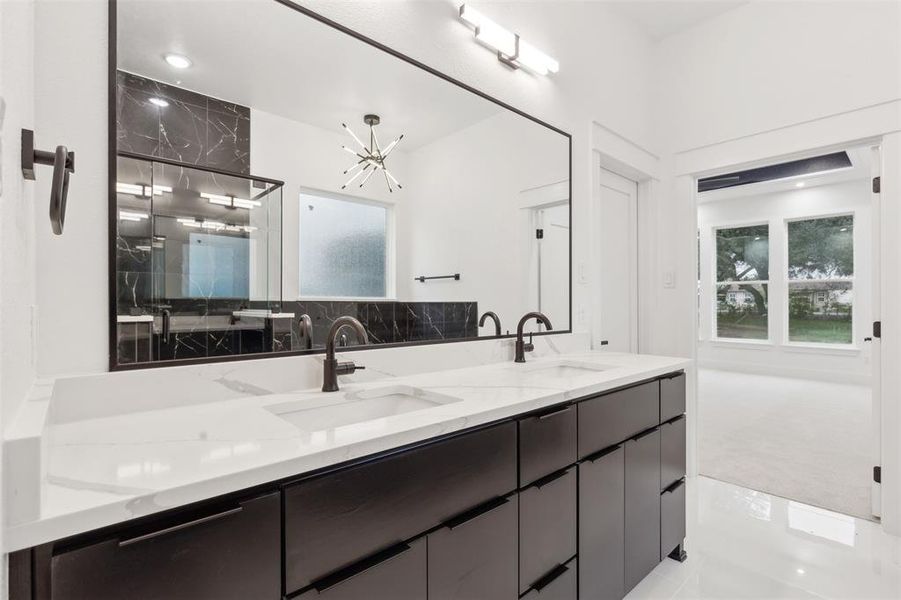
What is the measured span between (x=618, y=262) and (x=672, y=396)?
1.38 metres

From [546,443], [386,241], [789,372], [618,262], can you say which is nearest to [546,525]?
[546,443]

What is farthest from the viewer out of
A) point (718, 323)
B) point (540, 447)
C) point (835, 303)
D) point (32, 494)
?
point (718, 323)

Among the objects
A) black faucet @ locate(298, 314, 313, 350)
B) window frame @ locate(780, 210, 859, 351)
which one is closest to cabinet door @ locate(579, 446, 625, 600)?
black faucet @ locate(298, 314, 313, 350)

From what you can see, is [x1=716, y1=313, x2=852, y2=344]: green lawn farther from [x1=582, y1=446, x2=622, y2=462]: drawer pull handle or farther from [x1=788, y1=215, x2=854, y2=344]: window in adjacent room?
[x1=582, y1=446, x2=622, y2=462]: drawer pull handle

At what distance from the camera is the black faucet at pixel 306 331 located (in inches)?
55.8

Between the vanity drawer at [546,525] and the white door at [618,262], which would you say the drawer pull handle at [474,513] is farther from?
the white door at [618,262]

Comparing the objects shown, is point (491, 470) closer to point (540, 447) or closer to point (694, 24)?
point (540, 447)

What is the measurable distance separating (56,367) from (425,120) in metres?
1.43

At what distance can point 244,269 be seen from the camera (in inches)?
52.0

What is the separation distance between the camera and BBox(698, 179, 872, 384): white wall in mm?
5953

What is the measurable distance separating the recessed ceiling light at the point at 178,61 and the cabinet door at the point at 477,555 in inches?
54.8

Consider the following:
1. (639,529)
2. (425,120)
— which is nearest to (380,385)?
(425,120)

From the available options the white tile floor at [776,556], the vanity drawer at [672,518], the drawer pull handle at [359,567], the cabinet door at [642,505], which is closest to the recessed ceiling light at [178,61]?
the drawer pull handle at [359,567]

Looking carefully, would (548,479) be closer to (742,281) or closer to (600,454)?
(600,454)
